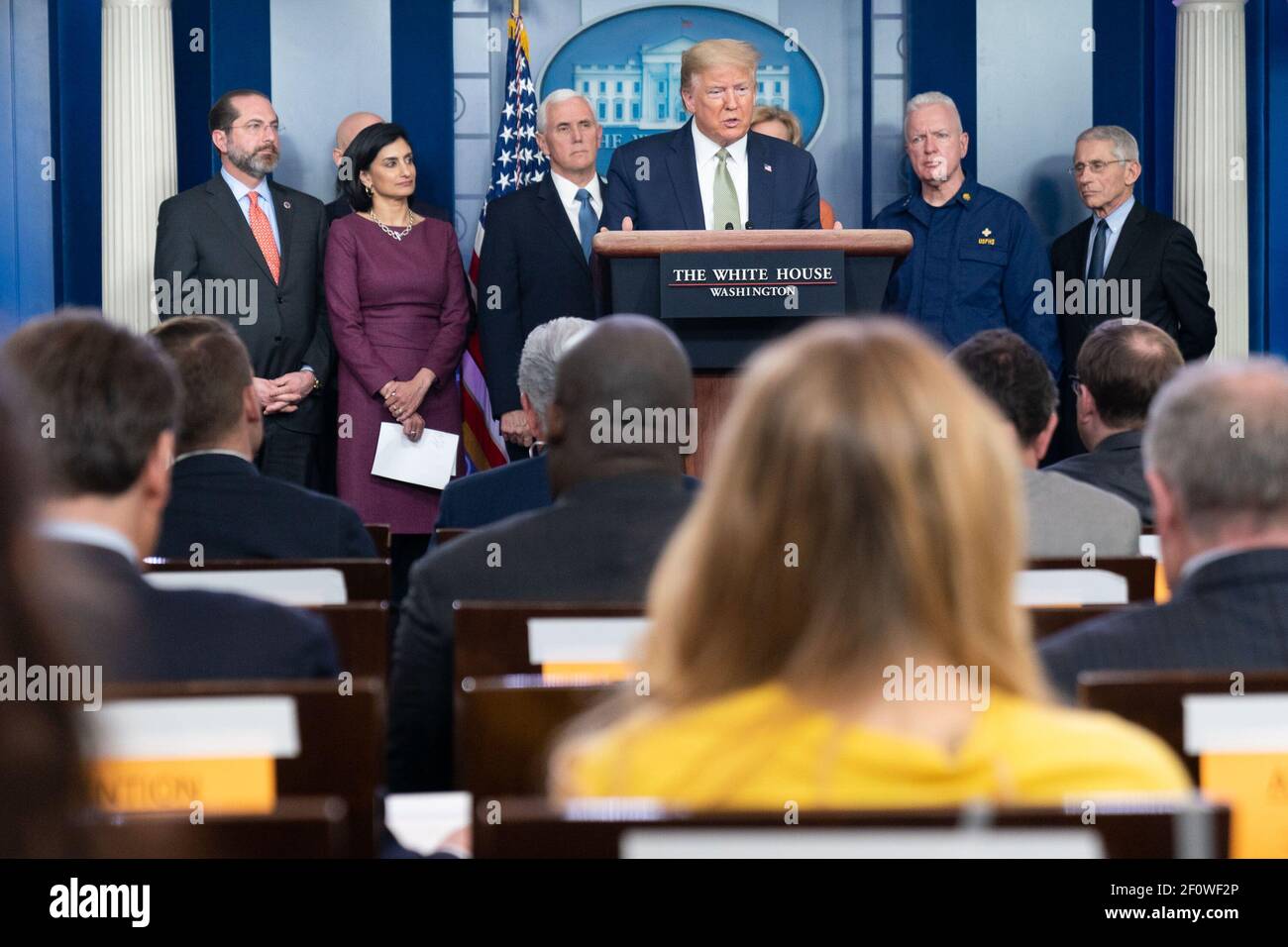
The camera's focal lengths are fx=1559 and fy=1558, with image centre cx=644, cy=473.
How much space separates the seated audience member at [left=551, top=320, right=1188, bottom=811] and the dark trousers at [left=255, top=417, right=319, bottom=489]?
16.6ft

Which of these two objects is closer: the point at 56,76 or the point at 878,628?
the point at 878,628

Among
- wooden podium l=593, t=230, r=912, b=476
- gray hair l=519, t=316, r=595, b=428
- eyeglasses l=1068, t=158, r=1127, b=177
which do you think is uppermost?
eyeglasses l=1068, t=158, r=1127, b=177

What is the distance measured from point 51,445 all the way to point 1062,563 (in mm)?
1572

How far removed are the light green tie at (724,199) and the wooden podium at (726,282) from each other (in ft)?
2.76

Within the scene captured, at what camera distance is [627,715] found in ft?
4.79

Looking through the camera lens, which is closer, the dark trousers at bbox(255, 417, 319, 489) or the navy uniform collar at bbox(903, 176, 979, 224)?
the dark trousers at bbox(255, 417, 319, 489)

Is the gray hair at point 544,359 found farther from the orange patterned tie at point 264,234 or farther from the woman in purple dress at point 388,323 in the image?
the orange patterned tie at point 264,234

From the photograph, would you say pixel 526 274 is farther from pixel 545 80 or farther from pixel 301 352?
pixel 545 80

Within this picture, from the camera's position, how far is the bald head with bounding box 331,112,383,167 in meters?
6.90

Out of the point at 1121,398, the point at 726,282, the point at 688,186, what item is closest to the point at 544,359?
the point at 726,282

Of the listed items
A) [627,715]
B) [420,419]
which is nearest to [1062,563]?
[627,715]

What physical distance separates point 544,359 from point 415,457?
217cm

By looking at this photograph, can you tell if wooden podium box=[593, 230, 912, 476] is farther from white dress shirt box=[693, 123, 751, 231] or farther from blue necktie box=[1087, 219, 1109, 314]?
blue necktie box=[1087, 219, 1109, 314]

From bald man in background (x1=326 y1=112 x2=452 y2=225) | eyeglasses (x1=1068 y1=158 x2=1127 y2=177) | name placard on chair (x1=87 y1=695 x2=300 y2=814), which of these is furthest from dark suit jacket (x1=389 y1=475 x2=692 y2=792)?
eyeglasses (x1=1068 y1=158 x2=1127 y2=177)
